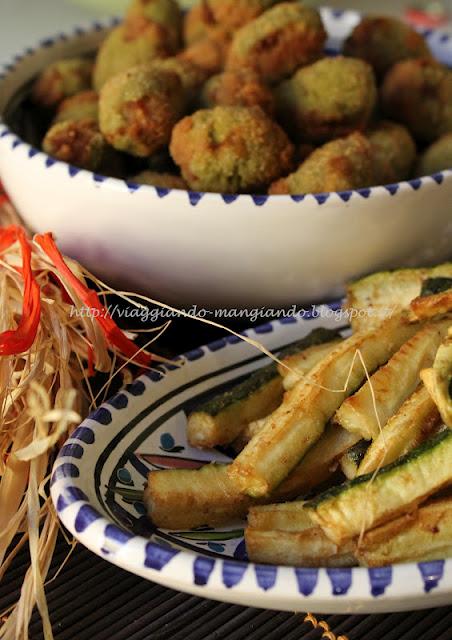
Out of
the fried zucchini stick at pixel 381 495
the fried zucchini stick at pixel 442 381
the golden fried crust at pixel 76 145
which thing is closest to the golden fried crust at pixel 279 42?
the golden fried crust at pixel 76 145

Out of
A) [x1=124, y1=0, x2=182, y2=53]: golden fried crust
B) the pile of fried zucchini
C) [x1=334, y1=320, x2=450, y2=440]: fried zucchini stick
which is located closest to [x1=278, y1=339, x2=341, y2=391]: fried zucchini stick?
the pile of fried zucchini

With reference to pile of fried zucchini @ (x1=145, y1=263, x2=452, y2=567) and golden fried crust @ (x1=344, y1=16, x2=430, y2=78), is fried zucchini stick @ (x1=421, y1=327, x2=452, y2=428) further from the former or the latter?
golden fried crust @ (x1=344, y1=16, x2=430, y2=78)

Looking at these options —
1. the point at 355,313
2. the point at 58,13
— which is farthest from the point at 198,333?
the point at 58,13

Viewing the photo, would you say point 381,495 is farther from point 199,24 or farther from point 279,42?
point 199,24

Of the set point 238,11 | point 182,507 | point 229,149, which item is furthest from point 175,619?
point 238,11

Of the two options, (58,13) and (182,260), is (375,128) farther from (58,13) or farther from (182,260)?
(58,13)
